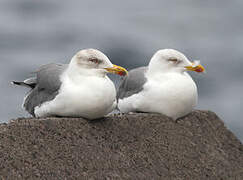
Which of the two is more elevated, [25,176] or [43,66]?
[43,66]

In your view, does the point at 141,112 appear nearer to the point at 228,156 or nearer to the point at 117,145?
the point at 117,145

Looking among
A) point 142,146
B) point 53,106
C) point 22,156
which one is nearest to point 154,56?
point 142,146

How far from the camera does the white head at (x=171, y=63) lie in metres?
Answer: 5.94

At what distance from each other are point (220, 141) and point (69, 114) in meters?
2.27

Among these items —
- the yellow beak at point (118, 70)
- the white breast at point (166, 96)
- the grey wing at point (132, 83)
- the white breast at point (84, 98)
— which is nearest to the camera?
the white breast at point (84, 98)

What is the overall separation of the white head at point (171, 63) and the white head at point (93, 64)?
991 millimetres

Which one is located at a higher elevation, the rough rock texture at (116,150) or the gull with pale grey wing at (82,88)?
the gull with pale grey wing at (82,88)

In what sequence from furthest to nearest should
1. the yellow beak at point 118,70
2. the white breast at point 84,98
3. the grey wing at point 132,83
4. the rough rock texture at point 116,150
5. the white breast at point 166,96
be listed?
1. the grey wing at point 132,83
2. the white breast at point 166,96
3. the yellow beak at point 118,70
4. the white breast at point 84,98
5. the rough rock texture at point 116,150

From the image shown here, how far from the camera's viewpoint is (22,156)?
4551 mm

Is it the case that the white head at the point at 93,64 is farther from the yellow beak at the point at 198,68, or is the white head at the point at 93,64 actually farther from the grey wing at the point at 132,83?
the yellow beak at the point at 198,68

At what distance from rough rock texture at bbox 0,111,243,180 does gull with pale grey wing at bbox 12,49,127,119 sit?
0.49 feet

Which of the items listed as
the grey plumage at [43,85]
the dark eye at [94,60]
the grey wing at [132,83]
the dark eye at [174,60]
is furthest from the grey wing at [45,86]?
the dark eye at [174,60]

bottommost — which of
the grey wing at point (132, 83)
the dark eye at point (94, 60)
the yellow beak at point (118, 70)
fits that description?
the grey wing at point (132, 83)

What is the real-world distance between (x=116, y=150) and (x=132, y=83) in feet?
3.38
